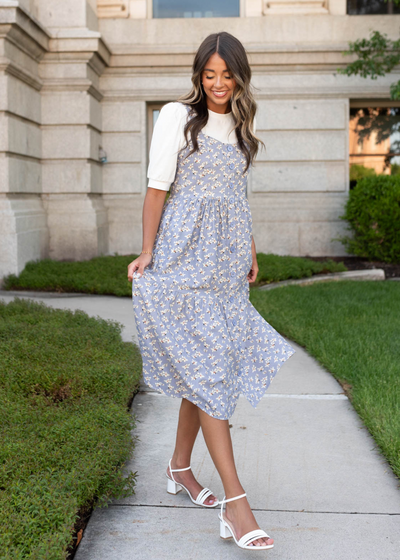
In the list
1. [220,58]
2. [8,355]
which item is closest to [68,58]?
[8,355]

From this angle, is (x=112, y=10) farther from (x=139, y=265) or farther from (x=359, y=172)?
(x=139, y=265)

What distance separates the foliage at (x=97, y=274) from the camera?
27.5ft

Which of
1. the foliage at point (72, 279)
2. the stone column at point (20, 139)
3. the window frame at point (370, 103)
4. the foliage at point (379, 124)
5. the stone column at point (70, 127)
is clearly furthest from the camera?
the foliage at point (379, 124)

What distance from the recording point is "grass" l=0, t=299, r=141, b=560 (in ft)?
7.70

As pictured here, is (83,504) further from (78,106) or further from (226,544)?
(78,106)

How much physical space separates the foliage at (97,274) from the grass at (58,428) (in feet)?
9.78

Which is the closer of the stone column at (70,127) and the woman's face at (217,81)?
the woman's face at (217,81)

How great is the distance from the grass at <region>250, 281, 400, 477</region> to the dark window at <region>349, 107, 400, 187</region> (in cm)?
426

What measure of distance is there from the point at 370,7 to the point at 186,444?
37.8 feet

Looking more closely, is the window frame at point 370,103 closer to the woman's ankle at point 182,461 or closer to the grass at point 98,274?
the grass at point 98,274

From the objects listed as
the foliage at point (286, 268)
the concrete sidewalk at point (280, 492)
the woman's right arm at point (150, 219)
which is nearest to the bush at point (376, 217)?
the foliage at point (286, 268)

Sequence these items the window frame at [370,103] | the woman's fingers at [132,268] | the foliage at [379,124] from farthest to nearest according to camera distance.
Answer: the foliage at [379,124] → the window frame at [370,103] → the woman's fingers at [132,268]

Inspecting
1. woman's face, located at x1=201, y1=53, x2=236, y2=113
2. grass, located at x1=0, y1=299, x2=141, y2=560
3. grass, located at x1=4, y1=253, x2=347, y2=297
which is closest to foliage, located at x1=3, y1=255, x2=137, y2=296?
grass, located at x1=4, y1=253, x2=347, y2=297

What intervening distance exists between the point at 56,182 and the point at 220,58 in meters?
8.87
